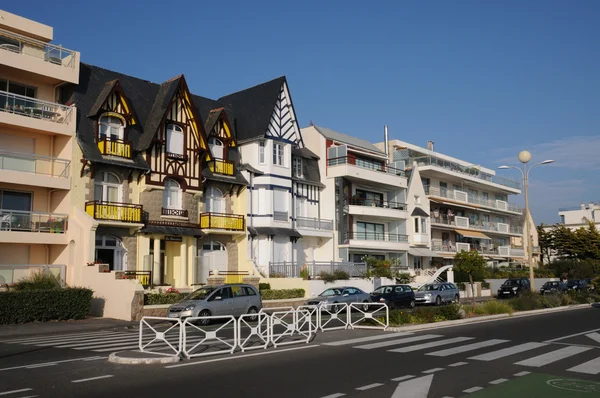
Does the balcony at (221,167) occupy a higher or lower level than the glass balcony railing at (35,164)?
higher

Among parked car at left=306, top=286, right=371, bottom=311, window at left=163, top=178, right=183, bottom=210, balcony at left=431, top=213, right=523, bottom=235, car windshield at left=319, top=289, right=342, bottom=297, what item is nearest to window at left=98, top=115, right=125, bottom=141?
window at left=163, top=178, right=183, bottom=210

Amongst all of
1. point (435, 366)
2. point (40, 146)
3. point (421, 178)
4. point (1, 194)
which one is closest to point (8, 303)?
point (1, 194)

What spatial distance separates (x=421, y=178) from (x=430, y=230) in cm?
674

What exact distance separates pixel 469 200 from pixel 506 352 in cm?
4906

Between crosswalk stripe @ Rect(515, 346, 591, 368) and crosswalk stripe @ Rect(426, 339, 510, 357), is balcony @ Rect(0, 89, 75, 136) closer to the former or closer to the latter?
crosswalk stripe @ Rect(426, 339, 510, 357)

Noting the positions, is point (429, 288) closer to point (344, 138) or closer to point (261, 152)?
point (261, 152)

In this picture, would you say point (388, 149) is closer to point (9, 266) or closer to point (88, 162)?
point (88, 162)

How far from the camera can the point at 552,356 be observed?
1294 centimetres

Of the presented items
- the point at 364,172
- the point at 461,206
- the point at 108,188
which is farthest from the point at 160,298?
the point at 461,206

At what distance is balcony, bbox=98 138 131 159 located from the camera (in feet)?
94.0

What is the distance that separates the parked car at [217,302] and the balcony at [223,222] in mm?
9302

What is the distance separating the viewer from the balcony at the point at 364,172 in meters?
42.6

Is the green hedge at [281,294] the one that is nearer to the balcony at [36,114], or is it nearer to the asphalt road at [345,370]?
the balcony at [36,114]

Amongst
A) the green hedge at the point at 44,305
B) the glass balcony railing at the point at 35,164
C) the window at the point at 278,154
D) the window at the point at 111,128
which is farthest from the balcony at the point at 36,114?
the window at the point at 278,154
